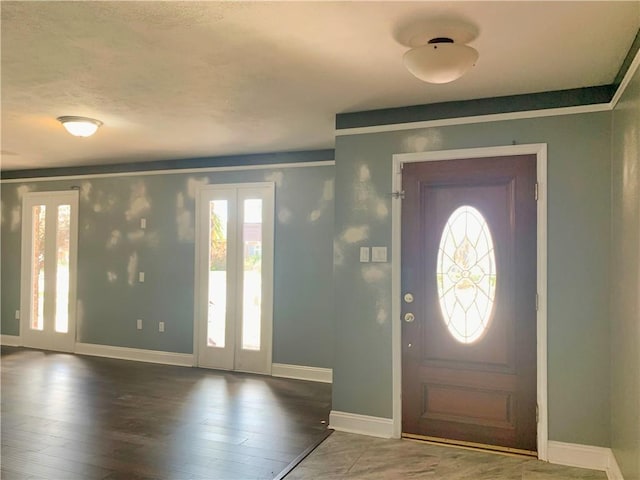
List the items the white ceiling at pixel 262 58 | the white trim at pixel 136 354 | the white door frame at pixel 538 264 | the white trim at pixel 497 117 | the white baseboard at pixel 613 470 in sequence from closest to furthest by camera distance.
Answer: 1. the white ceiling at pixel 262 58
2. the white baseboard at pixel 613 470
3. the white trim at pixel 497 117
4. the white door frame at pixel 538 264
5. the white trim at pixel 136 354

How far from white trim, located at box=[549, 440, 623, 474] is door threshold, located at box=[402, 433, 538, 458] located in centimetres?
13

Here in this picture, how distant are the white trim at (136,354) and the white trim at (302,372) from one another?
1.16 m

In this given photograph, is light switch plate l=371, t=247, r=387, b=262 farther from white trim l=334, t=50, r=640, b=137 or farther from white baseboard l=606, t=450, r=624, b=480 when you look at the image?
white baseboard l=606, t=450, r=624, b=480

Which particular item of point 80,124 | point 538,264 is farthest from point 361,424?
point 80,124

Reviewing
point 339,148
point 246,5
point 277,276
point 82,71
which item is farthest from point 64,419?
point 246,5

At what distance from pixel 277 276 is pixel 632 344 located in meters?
3.60

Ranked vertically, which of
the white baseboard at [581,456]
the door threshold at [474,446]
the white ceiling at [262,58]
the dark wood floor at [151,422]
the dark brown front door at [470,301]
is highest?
the white ceiling at [262,58]

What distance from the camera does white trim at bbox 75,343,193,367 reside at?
5734 mm

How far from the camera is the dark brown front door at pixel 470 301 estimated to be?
3238 millimetres

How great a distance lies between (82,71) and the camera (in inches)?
112

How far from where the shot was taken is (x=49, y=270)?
21.7 feet

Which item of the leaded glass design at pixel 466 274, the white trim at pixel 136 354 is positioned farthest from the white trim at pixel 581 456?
the white trim at pixel 136 354

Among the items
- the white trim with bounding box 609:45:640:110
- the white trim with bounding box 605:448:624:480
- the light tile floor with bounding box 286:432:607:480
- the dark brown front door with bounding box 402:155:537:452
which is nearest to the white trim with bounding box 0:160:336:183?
the dark brown front door with bounding box 402:155:537:452

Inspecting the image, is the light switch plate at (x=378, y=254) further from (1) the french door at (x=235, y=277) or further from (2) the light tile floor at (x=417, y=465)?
(1) the french door at (x=235, y=277)
